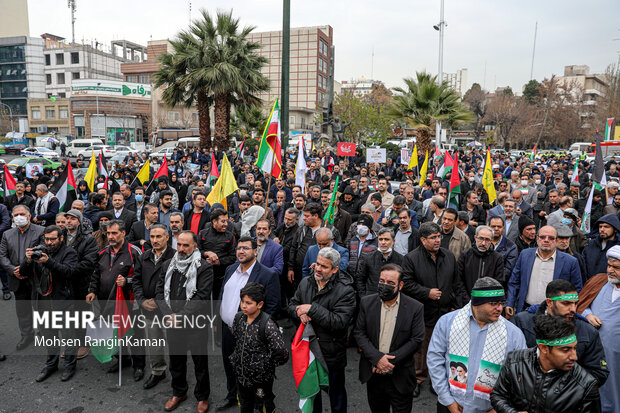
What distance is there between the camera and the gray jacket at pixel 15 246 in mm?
5370

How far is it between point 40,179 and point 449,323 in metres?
12.3

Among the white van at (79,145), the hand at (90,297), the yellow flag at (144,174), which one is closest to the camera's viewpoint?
the hand at (90,297)

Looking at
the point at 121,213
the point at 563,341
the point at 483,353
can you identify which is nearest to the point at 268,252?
the point at 483,353

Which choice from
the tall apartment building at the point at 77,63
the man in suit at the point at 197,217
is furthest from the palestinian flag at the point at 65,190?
the tall apartment building at the point at 77,63

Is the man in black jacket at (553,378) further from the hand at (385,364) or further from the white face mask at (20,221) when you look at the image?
the white face mask at (20,221)

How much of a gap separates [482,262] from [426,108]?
1373 cm

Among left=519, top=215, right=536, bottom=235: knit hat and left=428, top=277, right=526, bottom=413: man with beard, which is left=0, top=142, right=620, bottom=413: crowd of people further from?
left=519, top=215, right=536, bottom=235: knit hat

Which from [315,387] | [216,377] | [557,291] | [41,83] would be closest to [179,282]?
[216,377]

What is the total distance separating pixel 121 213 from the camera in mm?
7316

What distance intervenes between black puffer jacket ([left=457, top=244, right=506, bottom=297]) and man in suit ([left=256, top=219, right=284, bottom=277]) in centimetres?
213

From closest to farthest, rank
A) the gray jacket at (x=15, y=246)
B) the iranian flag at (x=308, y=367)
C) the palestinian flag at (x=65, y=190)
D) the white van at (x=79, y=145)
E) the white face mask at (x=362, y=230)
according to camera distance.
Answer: the iranian flag at (x=308, y=367) → the white face mask at (x=362, y=230) → the gray jacket at (x=15, y=246) → the palestinian flag at (x=65, y=190) → the white van at (x=79, y=145)

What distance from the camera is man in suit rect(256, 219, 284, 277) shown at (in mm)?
5102

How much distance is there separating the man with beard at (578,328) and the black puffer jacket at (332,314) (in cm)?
146

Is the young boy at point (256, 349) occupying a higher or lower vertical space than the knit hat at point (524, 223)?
lower
